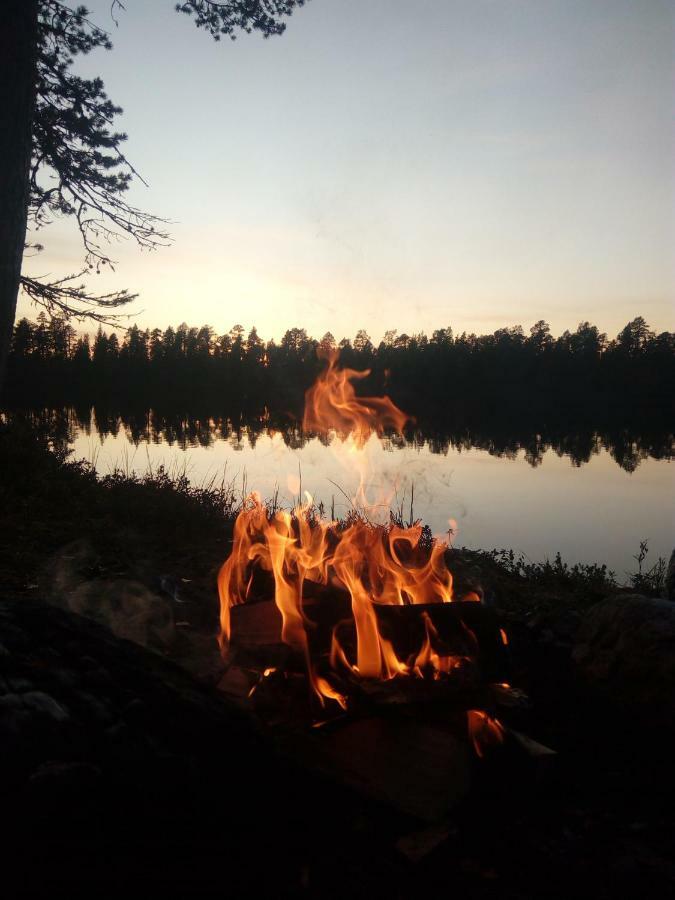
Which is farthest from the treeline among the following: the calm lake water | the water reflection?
the calm lake water

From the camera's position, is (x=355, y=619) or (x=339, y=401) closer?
(x=355, y=619)

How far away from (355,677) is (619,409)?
8045 cm

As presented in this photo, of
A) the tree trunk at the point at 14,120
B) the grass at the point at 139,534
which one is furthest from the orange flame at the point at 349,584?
the tree trunk at the point at 14,120

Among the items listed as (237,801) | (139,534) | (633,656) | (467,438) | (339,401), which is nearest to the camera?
(237,801)

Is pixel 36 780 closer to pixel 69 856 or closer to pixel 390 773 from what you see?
pixel 69 856

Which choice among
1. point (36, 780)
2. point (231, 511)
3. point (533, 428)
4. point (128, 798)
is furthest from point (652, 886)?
point (533, 428)

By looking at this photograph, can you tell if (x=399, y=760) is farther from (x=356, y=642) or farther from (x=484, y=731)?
(x=356, y=642)

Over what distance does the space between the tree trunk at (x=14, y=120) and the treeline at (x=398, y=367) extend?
2419 inches

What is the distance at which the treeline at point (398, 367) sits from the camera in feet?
254

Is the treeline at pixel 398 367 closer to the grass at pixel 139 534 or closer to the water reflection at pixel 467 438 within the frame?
the water reflection at pixel 467 438

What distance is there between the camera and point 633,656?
13.3 ft

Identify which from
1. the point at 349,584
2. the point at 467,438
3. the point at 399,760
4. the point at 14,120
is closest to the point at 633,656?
the point at 399,760

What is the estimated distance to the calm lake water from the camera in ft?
47.6

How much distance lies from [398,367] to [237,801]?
7643 centimetres
